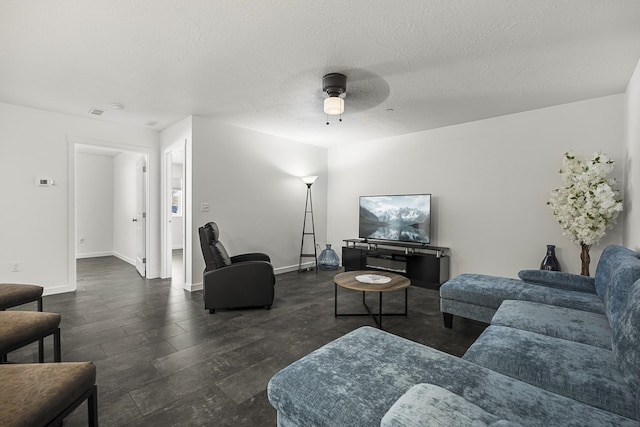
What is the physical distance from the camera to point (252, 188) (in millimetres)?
4789

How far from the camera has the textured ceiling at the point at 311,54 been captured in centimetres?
189

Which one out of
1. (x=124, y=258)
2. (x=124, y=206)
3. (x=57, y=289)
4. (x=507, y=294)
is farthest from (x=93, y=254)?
(x=507, y=294)

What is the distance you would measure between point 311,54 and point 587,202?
10.1 ft

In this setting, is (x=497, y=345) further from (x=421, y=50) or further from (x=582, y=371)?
(x=421, y=50)

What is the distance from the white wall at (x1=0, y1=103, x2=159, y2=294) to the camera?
12.0 feet

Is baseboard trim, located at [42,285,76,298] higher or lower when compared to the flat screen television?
lower

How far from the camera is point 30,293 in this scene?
2.37m

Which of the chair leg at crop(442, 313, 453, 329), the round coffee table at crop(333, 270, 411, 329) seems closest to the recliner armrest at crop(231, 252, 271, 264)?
the round coffee table at crop(333, 270, 411, 329)

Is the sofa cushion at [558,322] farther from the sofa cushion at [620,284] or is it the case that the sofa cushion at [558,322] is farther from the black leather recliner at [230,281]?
the black leather recliner at [230,281]

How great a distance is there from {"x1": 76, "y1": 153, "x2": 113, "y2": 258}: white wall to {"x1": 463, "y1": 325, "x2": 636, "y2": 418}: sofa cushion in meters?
8.03

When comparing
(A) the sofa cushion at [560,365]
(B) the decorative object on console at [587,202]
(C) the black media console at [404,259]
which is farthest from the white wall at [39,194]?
(B) the decorative object on console at [587,202]

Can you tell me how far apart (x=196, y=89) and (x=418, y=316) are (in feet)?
11.4

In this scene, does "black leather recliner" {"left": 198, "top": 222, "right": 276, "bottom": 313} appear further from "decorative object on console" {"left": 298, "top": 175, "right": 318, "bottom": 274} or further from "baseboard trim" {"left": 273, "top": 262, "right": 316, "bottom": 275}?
"decorative object on console" {"left": 298, "top": 175, "right": 318, "bottom": 274}

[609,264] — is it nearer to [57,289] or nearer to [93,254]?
[57,289]
